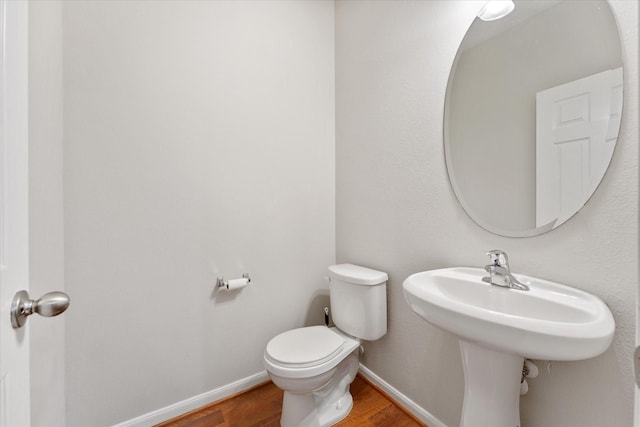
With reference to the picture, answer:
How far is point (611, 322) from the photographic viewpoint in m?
0.68

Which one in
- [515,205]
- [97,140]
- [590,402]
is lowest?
[590,402]

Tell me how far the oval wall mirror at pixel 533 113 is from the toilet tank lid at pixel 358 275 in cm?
57

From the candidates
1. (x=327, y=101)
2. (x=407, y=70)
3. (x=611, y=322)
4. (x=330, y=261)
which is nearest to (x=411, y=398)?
(x=330, y=261)

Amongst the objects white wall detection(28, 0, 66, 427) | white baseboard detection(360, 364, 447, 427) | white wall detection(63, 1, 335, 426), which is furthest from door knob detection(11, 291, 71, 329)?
white baseboard detection(360, 364, 447, 427)

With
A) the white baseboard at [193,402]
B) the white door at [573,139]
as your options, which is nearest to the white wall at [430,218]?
the white door at [573,139]

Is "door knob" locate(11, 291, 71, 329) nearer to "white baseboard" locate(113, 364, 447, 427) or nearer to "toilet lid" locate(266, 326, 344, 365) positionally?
"toilet lid" locate(266, 326, 344, 365)

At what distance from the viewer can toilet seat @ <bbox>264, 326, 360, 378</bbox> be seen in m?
1.20

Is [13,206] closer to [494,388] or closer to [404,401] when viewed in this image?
[494,388]

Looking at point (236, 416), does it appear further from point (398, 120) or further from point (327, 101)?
point (327, 101)

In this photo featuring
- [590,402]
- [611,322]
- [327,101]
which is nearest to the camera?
[611,322]

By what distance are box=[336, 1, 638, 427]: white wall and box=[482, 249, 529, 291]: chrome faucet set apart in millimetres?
A: 103

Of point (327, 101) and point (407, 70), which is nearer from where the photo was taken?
point (407, 70)

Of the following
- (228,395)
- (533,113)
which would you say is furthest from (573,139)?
(228,395)

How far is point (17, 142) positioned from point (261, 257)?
123 cm
